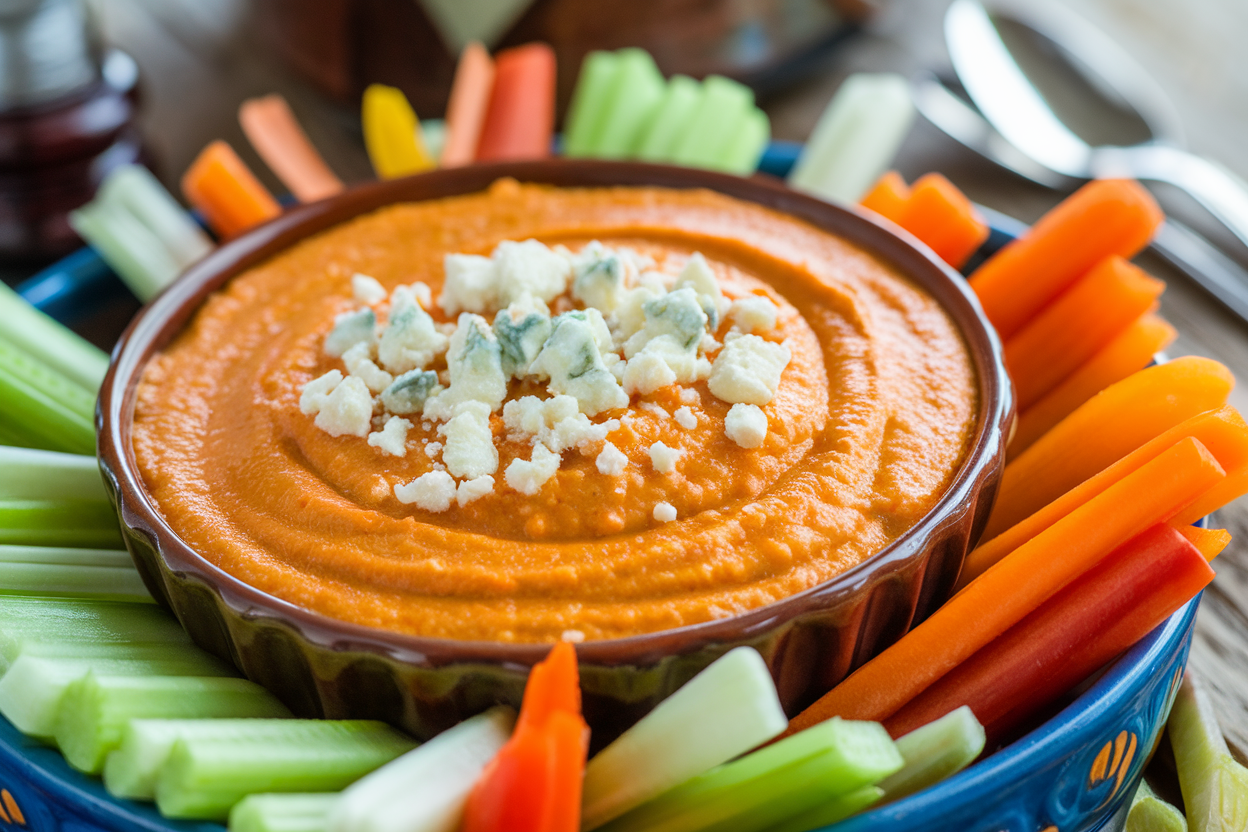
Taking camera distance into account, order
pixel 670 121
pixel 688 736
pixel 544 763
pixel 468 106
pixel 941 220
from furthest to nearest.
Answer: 1. pixel 670 121
2. pixel 468 106
3. pixel 941 220
4. pixel 688 736
5. pixel 544 763

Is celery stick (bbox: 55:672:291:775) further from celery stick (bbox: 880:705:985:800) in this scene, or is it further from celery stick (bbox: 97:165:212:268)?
celery stick (bbox: 97:165:212:268)

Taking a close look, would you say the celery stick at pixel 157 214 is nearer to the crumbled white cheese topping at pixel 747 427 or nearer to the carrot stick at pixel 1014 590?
the crumbled white cheese topping at pixel 747 427

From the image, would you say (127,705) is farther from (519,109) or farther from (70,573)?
(519,109)

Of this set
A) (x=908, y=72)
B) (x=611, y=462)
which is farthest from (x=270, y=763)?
(x=908, y=72)

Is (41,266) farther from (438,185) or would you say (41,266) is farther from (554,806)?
(554,806)

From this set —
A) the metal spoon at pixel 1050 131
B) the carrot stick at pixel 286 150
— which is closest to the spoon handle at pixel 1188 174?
the metal spoon at pixel 1050 131

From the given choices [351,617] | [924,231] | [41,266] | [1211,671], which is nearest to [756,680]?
[351,617]

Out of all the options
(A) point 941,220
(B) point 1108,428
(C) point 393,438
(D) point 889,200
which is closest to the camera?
(C) point 393,438

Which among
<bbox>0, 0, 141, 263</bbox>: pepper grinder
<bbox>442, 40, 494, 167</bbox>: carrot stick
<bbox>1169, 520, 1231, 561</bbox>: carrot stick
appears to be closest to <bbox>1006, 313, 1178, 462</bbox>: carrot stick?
<bbox>1169, 520, 1231, 561</bbox>: carrot stick
